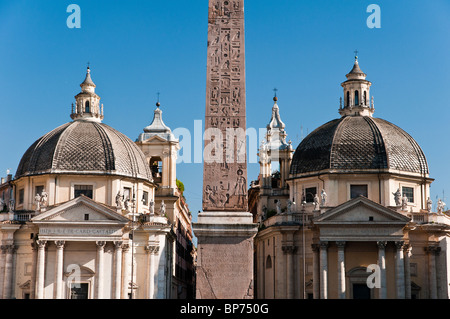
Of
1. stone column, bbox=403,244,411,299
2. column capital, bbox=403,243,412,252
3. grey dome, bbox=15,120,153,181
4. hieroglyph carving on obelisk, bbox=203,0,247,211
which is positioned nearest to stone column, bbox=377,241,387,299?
stone column, bbox=403,244,411,299

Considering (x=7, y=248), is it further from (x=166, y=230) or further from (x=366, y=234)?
(x=366, y=234)

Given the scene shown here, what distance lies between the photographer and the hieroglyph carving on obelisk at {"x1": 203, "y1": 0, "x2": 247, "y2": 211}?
1332 inches

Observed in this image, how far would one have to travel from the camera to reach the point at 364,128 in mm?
70438

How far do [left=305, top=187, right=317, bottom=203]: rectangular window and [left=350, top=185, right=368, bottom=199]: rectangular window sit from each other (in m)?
3.05

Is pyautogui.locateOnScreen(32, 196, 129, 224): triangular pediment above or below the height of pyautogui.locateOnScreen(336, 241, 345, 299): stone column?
above

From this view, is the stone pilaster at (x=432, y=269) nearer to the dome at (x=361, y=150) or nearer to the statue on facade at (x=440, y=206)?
the statue on facade at (x=440, y=206)

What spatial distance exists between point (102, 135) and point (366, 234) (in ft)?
69.7

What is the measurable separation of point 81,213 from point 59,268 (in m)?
4.07

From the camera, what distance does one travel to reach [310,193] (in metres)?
70.9

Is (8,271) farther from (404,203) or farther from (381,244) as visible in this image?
(404,203)

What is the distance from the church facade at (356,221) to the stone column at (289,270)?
0.07m

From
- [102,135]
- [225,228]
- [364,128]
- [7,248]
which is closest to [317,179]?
[364,128]

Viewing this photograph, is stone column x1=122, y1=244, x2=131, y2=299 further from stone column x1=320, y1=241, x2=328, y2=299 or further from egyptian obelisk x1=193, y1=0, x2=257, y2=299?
egyptian obelisk x1=193, y1=0, x2=257, y2=299
